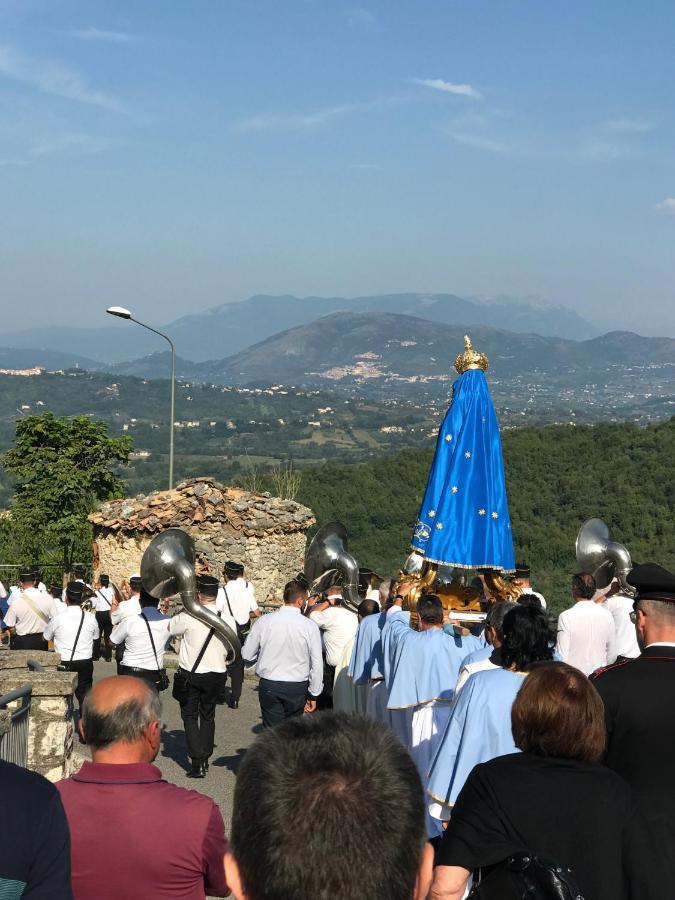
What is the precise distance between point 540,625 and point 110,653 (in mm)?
12393

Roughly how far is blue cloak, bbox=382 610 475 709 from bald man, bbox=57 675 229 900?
11.6ft

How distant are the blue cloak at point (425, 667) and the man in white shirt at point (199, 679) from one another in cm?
268

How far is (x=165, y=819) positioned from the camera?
3.46 meters

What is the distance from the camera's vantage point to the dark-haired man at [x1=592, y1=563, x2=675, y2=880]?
4.02m

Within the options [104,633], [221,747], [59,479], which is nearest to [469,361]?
[221,747]

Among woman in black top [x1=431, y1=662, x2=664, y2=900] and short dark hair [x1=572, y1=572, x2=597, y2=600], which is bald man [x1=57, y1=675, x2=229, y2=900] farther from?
short dark hair [x1=572, y1=572, x2=597, y2=600]

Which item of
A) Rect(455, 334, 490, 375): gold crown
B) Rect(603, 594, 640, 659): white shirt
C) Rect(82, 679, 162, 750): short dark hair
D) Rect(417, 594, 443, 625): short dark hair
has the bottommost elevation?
Rect(603, 594, 640, 659): white shirt

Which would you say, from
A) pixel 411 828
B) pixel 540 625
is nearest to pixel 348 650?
pixel 540 625

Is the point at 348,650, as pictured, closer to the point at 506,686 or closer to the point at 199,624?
the point at 199,624

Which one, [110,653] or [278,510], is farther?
[278,510]

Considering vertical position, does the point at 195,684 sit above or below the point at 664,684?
below

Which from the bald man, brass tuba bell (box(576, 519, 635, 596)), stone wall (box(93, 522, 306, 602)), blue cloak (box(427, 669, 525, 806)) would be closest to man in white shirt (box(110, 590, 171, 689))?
brass tuba bell (box(576, 519, 635, 596))

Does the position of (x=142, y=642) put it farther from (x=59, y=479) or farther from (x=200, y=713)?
(x=59, y=479)

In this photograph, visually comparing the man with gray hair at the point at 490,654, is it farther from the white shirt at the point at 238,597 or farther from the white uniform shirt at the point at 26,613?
the white uniform shirt at the point at 26,613
